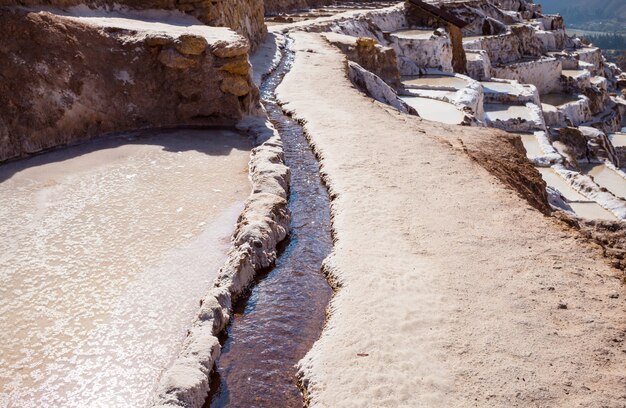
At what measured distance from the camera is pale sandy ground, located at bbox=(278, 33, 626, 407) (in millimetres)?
3365

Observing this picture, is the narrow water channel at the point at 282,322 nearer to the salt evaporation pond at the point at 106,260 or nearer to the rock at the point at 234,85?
the salt evaporation pond at the point at 106,260

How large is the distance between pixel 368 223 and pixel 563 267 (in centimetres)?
156

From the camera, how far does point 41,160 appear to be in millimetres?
6719

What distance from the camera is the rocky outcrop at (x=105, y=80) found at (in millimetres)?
7062

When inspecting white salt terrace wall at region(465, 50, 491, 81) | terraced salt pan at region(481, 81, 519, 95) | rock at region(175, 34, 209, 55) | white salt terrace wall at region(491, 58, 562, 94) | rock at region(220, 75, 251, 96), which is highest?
rock at region(175, 34, 209, 55)

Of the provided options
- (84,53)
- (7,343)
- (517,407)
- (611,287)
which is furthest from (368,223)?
(84,53)

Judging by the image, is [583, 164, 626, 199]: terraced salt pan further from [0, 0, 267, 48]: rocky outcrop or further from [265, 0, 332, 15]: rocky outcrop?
[265, 0, 332, 15]: rocky outcrop

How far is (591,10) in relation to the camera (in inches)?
4872

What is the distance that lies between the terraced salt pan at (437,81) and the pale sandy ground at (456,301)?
338 inches

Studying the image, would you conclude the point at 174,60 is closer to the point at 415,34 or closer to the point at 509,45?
the point at 415,34

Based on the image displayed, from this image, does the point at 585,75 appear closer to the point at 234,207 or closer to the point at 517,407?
the point at 234,207

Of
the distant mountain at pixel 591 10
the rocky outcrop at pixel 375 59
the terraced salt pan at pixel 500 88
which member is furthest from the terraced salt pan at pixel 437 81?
the distant mountain at pixel 591 10

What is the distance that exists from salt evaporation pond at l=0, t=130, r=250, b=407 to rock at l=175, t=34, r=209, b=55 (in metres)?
1.50

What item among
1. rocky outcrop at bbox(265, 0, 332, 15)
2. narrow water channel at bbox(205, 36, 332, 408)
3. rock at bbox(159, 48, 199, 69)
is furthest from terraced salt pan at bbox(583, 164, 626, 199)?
rocky outcrop at bbox(265, 0, 332, 15)
